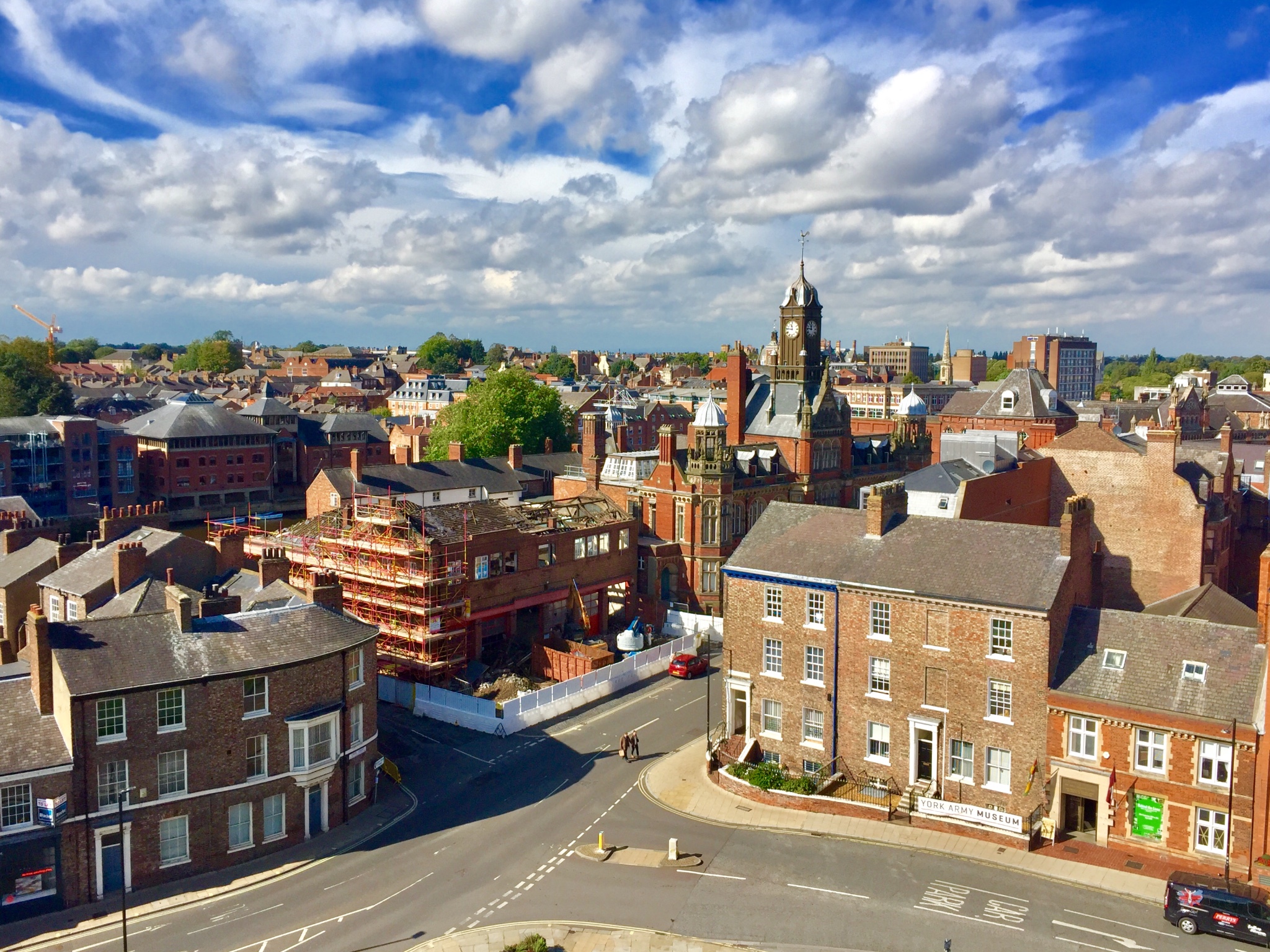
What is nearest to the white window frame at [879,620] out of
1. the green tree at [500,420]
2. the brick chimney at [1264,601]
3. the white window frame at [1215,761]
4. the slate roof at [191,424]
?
the white window frame at [1215,761]

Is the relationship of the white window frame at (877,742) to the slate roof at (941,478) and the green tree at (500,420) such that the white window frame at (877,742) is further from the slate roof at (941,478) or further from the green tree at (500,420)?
the green tree at (500,420)

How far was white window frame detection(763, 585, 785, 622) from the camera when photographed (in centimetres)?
3784

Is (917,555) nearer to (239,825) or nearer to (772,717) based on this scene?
(772,717)

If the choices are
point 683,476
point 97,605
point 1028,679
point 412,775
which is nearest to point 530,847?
point 412,775

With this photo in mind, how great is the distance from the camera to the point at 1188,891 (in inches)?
1046

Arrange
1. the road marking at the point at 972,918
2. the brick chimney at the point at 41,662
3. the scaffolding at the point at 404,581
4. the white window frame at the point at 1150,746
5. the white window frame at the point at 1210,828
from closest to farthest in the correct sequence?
the road marking at the point at 972,918 → the brick chimney at the point at 41,662 → the white window frame at the point at 1210,828 → the white window frame at the point at 1150,746 → the scaffolding at the point at 404,581

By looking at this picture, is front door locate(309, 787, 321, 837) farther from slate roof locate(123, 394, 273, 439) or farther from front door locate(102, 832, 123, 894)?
slate roof locate(123, 394, 273, 439)

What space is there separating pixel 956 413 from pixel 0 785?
8904cm

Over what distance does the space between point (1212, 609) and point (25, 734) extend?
44723mm

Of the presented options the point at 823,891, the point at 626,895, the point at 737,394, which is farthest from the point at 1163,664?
the point at 737,394

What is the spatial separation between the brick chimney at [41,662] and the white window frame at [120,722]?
77.0 inches

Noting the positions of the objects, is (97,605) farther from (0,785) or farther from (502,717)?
(502,717)

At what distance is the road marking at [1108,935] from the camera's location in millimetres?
25875

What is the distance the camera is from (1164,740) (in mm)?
30297
